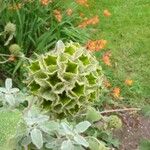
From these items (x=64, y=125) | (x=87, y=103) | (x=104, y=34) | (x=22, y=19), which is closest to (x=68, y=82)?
(x=87, y=103)

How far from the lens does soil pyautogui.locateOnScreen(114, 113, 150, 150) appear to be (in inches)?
165

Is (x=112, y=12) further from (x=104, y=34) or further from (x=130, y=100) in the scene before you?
(x=130, y=100)

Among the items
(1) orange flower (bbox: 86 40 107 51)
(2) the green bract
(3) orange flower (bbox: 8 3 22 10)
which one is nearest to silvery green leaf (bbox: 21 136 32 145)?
(2) the green bract

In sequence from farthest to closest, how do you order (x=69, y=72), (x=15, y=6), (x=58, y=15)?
(x=58, y=15), (x=15, y=6), (x=69, y=72)

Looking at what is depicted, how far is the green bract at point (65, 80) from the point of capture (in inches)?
72.8

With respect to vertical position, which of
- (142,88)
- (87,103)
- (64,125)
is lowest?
(142,88)

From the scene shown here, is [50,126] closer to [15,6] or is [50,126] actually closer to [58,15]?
[15,6]

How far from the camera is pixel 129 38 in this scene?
546 centimetres

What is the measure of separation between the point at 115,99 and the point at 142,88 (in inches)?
15.7

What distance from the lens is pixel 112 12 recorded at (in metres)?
5.78

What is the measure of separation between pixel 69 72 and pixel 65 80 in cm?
3

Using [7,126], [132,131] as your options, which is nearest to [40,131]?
[7,126]

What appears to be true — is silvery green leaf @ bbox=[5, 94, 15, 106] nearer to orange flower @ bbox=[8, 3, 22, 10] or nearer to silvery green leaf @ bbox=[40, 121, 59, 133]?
silvery green leaf @ bbox=[40, 121, 59, 133]

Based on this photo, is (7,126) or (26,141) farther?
(26,141)
